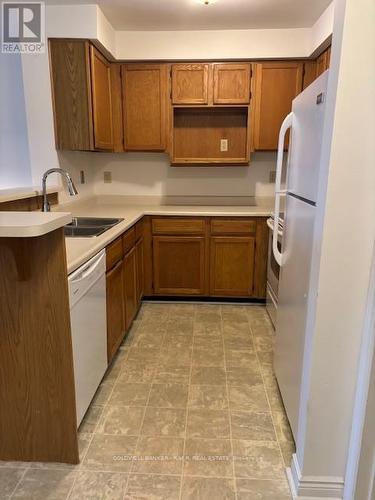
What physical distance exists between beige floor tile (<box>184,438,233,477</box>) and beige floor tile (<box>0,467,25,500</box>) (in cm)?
71

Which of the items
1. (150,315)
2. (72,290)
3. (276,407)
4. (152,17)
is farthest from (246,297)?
(152,17)

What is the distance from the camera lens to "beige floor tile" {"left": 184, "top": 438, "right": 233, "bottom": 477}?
1.60 m

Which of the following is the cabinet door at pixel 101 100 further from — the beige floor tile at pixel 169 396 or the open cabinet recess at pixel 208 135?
the beige floor tile at pixel 169 396

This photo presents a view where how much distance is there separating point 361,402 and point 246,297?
85.9 inches

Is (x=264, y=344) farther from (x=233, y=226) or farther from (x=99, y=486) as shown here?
(x=99, y=486)

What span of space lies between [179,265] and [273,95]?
5.74ft

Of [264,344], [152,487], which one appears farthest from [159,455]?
[264,344]

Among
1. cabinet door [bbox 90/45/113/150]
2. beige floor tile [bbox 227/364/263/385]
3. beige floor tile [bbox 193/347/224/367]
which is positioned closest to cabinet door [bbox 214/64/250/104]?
cabinet door [bbox 90/45/113/150]

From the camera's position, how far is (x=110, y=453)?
169cm

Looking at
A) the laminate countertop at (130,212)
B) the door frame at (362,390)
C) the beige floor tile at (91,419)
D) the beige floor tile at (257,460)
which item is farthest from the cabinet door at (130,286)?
the door frame at (362,390)

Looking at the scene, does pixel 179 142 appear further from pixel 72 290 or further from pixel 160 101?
pixel 72 290

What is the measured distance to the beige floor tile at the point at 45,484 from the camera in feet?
4.84

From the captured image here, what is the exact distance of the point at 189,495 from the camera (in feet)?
4.85

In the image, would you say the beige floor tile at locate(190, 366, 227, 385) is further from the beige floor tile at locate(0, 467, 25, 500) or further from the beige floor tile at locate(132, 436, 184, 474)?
the beige floor tile at locate(0, 467, 25, 500)
